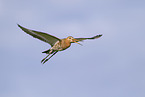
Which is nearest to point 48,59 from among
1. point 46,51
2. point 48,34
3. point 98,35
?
point 46,51

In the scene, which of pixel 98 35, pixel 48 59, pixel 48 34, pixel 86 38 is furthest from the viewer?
pixel 98 35

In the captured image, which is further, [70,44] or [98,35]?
[98,35]

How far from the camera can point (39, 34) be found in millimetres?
24516

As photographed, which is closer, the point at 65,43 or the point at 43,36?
the point at 65,43

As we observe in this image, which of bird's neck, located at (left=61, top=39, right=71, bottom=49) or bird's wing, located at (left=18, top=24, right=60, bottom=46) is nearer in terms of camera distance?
bird's neck, located at (left=61, top=39, right=71, bottom=49)

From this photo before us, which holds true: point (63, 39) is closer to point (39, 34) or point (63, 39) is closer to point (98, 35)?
point (39, 34)

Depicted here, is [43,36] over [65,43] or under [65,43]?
over

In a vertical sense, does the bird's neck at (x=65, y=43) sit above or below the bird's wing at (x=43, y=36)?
below

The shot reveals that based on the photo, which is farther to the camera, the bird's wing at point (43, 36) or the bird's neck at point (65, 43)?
the bird's wing at point (43, 36)

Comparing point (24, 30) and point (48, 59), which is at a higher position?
point (24, 30)

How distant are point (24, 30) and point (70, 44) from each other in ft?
12.5

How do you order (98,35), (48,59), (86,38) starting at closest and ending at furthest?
(48,59) < (86,38) < (98,35)

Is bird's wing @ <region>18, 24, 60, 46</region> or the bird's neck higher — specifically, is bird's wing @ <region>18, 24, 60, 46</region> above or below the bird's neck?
above

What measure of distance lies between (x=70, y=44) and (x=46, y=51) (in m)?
2.61
